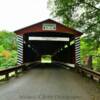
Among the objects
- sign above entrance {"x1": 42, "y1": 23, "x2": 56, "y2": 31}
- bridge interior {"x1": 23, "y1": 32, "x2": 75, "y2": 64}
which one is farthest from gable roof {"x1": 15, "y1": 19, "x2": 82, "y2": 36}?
bridge interior {"x1": 23, "y1": 32, "x2": 75, "y2": 64}

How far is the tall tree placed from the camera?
20328 millimetres

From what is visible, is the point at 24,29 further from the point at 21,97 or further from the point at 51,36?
the point at 21,97

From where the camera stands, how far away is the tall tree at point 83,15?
20328 mm

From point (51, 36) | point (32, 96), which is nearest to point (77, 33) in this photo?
point (51, 36)

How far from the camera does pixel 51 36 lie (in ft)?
98.9

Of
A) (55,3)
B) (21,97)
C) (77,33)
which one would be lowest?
(21,97)

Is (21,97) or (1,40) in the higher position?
(1,40)

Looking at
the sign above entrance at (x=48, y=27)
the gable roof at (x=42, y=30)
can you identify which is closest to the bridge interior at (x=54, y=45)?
the gable roof at (x=42, y=30)

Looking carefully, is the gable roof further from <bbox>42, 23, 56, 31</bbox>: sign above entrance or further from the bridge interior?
the bridge interior

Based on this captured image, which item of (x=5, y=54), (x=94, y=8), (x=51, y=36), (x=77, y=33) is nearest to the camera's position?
(x=94, y=8)

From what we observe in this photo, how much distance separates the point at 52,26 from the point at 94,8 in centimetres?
502

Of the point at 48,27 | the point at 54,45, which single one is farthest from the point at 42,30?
the point at 54,45

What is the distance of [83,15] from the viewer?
21141mm

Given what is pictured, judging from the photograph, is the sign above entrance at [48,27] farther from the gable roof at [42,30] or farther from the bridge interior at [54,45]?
the bridge interior at [54,45]
